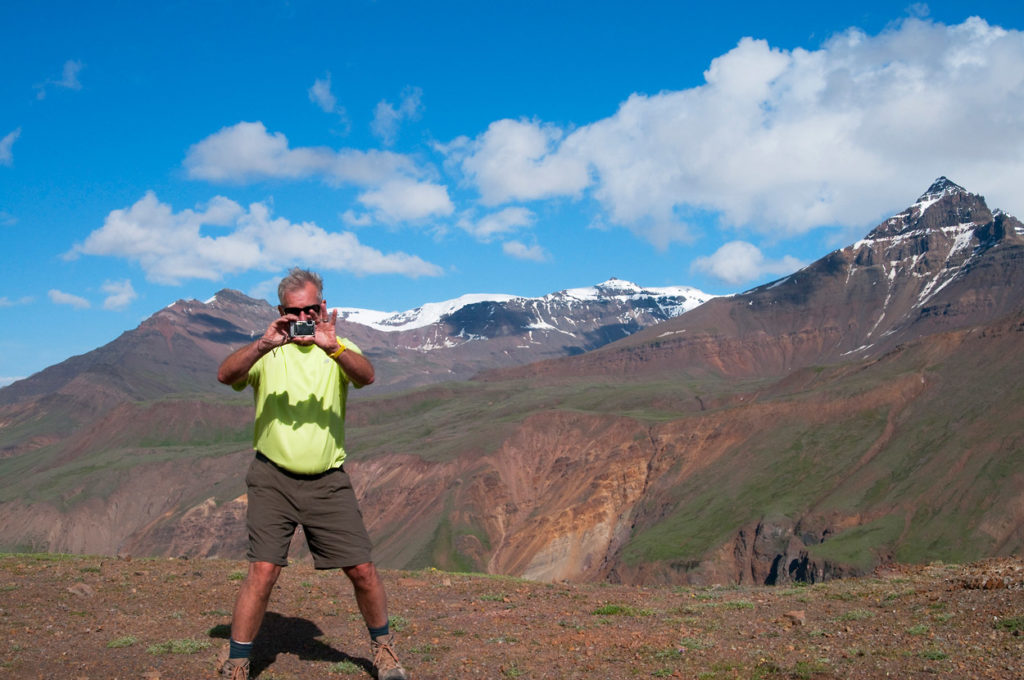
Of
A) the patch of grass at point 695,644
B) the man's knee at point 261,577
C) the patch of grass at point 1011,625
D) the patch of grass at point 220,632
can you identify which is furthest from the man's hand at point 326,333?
the patch of grass at point 1011,625

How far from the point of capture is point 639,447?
10025 cm

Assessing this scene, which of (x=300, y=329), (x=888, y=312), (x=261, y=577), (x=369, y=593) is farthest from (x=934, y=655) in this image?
(x=888, y=312)

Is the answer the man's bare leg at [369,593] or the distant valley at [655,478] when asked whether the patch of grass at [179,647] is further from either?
the distant valley at [655,478]

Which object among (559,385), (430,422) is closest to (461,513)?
(430,422)

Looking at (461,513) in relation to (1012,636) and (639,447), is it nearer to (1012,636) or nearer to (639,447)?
(639,447)

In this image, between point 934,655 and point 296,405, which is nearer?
point 296,405

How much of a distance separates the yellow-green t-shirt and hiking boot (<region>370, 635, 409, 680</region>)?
1.57 m

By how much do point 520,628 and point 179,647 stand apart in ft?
11.8

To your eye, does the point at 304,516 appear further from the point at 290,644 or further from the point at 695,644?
the point at 695,644

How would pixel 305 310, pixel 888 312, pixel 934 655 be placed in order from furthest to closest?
pixel 888 312
pixel 934 655
pixel 305 310

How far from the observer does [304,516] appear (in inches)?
288

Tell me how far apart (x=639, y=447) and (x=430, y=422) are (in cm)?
4567

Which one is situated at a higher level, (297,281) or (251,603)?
(297,281)

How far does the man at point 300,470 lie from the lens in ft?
23.4
